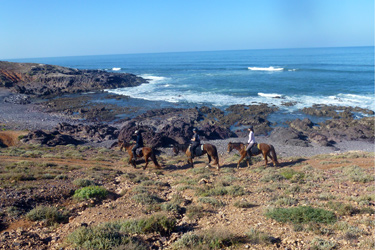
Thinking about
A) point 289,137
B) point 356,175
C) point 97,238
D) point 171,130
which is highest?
point 97,238

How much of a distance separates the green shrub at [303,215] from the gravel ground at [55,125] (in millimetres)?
15408

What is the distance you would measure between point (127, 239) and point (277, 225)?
13.0 ft

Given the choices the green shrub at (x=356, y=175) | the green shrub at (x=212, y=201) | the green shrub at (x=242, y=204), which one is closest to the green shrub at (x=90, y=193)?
the green shrub at (x=212, y=201)

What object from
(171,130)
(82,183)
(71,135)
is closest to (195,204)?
(82,183)

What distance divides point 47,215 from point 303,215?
713 centimetres

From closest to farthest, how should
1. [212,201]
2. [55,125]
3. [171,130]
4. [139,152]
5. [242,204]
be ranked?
1. [242,204]
2. [212,201]
3. [139,152]
4. [171,130]
5. [55,125]

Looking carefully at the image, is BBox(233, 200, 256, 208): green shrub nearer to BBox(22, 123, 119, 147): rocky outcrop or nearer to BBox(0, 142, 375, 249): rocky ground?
BBox(0, 142, 375, 249): rocky ground

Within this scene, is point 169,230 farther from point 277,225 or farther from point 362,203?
point 362,203

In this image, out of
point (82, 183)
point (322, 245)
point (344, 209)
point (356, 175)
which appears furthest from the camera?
point (356, 175)

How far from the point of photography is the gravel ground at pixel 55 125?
24.7 m

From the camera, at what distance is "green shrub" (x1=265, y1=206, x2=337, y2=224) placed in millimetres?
7371

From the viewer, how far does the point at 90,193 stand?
32.4 ft

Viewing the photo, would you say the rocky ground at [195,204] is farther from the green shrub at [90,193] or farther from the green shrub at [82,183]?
the green shrub at [90,193]

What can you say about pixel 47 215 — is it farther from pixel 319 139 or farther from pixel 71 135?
pixel 319 139
